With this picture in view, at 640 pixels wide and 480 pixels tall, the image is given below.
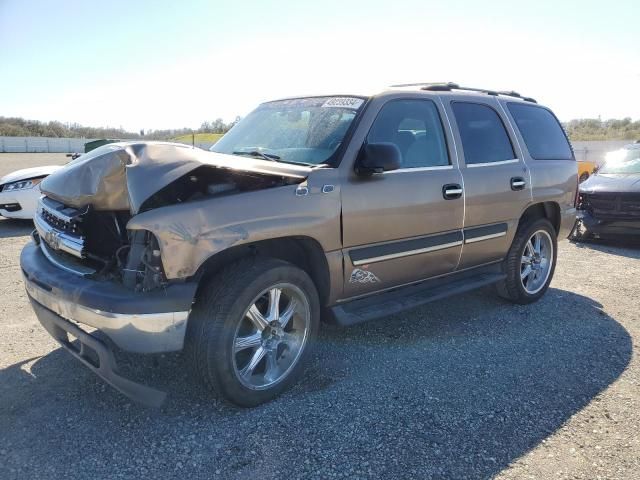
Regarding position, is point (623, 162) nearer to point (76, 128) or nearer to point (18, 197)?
point (18, 197)

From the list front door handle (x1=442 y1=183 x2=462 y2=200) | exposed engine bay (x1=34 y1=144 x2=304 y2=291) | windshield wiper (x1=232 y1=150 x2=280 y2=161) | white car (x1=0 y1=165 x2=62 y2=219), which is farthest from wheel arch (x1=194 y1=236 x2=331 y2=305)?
white car (x1=0 y1=165 x2=62 y2=219)

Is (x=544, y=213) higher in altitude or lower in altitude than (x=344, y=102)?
lower

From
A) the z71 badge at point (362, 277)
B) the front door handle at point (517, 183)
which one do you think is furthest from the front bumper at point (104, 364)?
the front door handle at point (517, 183)

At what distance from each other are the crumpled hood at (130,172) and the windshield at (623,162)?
7864 millimetres

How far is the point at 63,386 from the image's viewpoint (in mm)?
3277

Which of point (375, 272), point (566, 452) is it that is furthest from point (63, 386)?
point (566, 452)

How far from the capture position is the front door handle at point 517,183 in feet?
15.2

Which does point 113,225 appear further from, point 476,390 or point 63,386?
point 476,390

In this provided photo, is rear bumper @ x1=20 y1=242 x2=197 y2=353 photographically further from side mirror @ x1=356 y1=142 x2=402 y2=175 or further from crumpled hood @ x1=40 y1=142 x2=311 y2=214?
side mirror @ x1=356 y1=142 x2=402 y2=175

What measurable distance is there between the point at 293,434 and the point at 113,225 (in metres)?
1.63

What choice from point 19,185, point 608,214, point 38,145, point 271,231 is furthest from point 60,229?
point 38,145

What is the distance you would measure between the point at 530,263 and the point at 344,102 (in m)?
2.78

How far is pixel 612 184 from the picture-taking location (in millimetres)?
8180

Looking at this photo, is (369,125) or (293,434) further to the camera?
(369,125)
